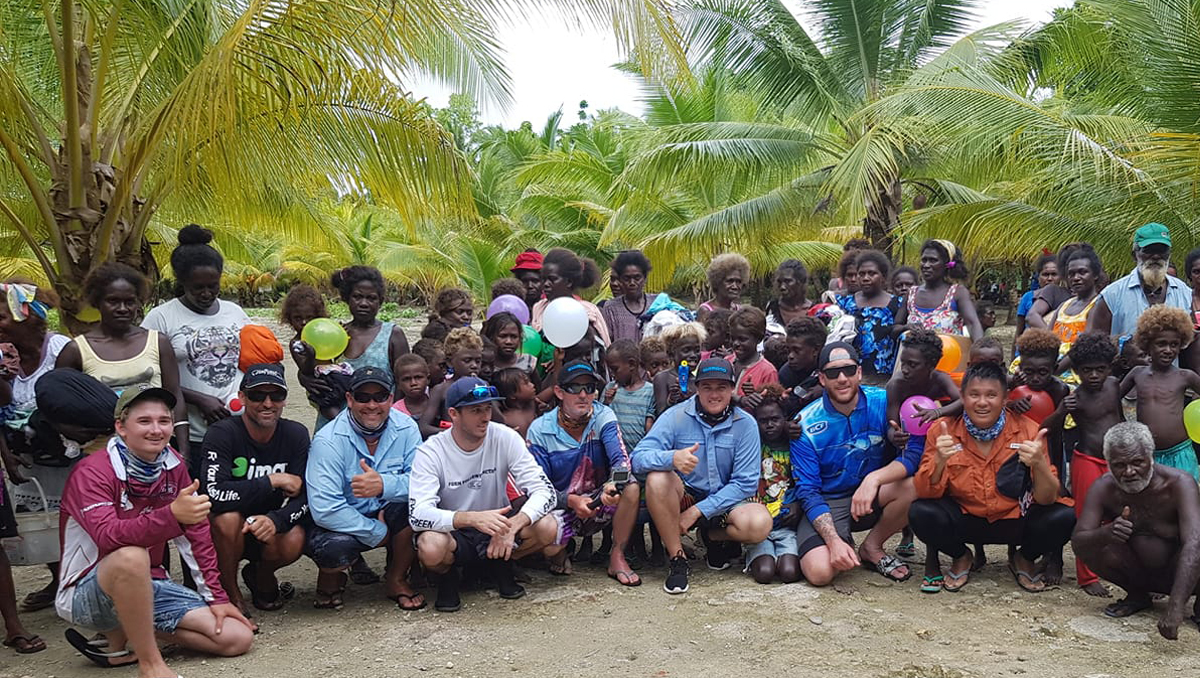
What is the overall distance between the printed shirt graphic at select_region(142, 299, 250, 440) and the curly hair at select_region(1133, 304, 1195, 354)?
501 cm

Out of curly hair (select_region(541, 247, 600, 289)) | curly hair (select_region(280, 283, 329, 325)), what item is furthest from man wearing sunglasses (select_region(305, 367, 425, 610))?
curly hair (select_region(541, 247, 600, 289))

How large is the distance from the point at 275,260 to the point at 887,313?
32.6 m

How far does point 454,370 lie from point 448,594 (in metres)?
1.48

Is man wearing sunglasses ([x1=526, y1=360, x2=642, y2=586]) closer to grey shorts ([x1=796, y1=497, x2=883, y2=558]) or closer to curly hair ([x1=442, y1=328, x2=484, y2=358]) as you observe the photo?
curly hair ([x1=442, y1=328, x2=484, y2=358])

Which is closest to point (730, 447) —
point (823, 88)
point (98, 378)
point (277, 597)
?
point (277, 597)

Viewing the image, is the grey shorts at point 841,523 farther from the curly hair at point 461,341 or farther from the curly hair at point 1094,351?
the curly hair at point 461,341

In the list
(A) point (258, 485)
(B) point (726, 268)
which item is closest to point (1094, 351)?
(B) point (726, 268)

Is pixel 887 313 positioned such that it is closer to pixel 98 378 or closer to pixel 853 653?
pixel 853 653

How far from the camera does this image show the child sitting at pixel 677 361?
6035 mm

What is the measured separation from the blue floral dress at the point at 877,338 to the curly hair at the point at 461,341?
2633mm

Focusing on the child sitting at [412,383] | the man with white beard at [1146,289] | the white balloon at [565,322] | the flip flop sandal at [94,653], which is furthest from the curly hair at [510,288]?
the man with white beard at [1146,289]

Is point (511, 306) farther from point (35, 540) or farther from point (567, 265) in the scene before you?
point (35, 540)

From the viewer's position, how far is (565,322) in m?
6.50

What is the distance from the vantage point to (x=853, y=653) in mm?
4402
